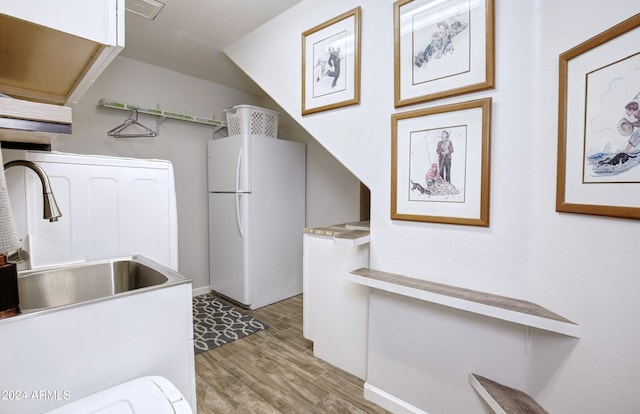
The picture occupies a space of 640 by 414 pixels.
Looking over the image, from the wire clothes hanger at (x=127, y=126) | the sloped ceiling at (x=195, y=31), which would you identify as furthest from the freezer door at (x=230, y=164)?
the sloped ceiling at (x=195, y=31)

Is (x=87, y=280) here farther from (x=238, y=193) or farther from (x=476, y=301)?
(x=476, y=301)

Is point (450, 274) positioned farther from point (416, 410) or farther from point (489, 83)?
point (489, 83)

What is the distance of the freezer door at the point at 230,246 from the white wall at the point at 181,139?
0.18 meters

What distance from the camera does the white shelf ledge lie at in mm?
1035

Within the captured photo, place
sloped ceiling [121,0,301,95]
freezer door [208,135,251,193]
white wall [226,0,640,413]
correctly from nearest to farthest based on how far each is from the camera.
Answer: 1. white wall [226,0,640,413]
2. sloped ceiling [121,0,301,95]
3. freezer door [208,135,251,193]

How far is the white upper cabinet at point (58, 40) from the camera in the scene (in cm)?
83

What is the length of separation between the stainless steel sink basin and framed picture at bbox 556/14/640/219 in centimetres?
146

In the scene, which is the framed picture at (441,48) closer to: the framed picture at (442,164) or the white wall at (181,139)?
the framed picture at (442,164)

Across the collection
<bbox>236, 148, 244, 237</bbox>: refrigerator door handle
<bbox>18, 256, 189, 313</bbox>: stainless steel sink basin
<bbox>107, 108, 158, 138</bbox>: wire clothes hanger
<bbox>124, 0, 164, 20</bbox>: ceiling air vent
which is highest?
<bbox>124, 0, 164, 20</bbox>: ceiling air vent

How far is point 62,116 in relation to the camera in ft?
3.24

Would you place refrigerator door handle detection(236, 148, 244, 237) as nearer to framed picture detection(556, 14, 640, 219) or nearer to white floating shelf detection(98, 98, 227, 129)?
white floating shelf detection(98, 98, 227, 129)

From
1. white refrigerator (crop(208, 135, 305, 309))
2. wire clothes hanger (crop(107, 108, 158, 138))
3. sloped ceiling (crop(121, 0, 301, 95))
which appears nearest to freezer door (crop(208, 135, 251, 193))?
white refrigerator (crop(208, 135, 305, 309))

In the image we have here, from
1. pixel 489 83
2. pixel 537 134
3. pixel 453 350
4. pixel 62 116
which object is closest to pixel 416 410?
pixel 453 350

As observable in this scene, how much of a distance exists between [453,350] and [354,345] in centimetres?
68
